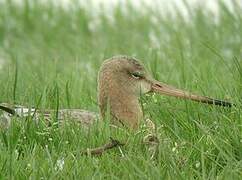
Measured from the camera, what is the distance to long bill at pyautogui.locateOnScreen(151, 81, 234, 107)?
630 cm

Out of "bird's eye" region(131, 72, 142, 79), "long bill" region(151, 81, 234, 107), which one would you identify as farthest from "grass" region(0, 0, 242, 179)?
"bird's eye" region(131, 72, 142, 79)

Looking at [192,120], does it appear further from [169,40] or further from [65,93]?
[169,40]

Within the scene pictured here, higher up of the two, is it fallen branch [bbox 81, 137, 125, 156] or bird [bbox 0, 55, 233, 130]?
bird [bbox 0, 55, 233, 130]

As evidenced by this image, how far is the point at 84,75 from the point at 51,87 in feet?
3.87

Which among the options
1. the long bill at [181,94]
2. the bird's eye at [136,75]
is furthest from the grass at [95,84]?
the bird's eye at [136,75]

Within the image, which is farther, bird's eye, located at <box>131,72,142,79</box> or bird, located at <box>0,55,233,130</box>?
bird's eye, located at <box>131,72,142,79</box>

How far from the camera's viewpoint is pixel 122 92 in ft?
23.1

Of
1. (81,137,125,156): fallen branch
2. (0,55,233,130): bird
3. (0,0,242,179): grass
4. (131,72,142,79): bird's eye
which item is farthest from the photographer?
(131,72,142,79): bird's eye

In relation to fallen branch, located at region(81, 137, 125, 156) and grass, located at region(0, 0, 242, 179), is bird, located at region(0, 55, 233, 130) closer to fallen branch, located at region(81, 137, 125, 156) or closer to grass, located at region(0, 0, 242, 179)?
grass, located at region(0, 0, 242, 179)

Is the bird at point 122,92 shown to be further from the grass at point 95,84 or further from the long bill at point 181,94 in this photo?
the grass at point 95,84

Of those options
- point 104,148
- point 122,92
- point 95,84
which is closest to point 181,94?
point 122,92

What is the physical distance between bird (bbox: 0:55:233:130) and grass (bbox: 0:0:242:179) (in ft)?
0.34

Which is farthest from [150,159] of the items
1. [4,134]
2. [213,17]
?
[213,17]

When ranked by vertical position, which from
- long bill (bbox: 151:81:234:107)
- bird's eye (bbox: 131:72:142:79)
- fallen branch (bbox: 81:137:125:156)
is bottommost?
fallen branch (bbox: 81:137:125:156)
